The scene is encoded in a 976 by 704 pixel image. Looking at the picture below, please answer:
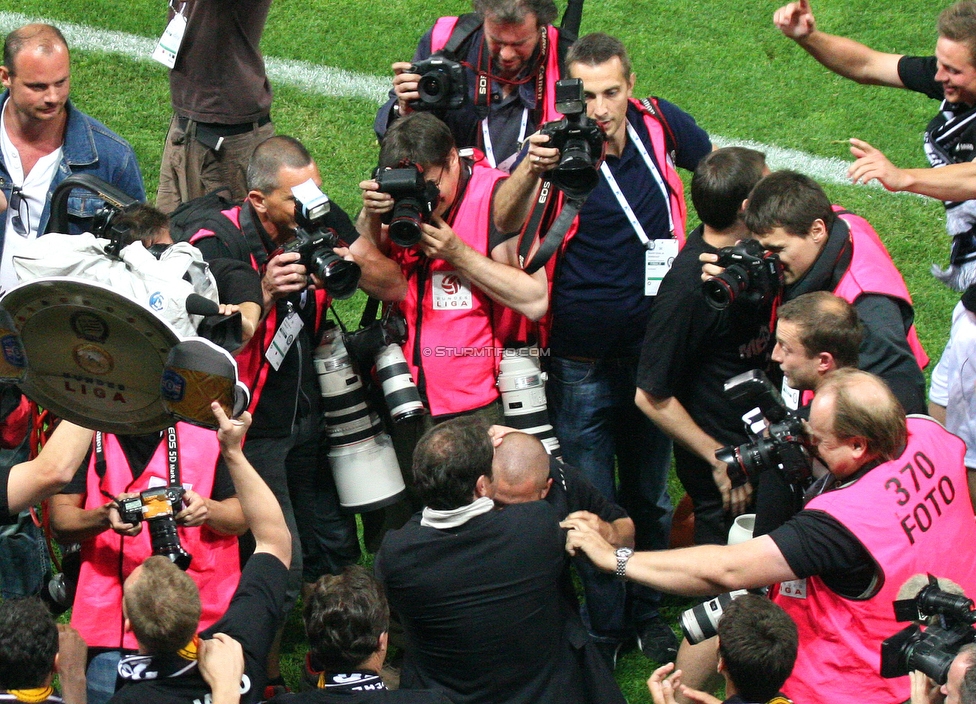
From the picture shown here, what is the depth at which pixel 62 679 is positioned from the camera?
337cm

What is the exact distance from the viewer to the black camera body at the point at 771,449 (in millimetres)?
3568

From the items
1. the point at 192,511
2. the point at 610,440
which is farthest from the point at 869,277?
the point at 192,511

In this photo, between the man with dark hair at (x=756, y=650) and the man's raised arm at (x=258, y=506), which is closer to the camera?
the man with dark hair at (x=756, y=650)

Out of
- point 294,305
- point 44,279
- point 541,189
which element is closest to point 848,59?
point 541,189

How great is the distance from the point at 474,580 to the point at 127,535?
1.06m

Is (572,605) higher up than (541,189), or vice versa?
(541,189)

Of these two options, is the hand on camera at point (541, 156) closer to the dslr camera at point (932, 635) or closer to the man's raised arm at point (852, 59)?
the man's raised arm at point (852, 59)

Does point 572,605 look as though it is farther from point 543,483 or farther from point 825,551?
point 825,551

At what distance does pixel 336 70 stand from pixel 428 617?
5.90 meters

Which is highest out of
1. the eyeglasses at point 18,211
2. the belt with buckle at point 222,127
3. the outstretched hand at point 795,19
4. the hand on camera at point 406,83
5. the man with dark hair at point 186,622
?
the outstretched hand at point 795,19

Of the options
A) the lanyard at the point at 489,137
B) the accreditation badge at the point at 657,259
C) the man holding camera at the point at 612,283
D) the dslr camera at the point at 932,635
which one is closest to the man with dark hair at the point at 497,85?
the lanyard at the point at 489,137

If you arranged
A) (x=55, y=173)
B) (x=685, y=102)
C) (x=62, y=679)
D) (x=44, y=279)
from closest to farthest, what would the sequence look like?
(x=44, y=279), (x=62, y=679), (x=55, y=173), (x=685, y=102)

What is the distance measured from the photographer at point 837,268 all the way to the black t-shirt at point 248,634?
1629mm

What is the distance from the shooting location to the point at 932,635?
2912 mm
